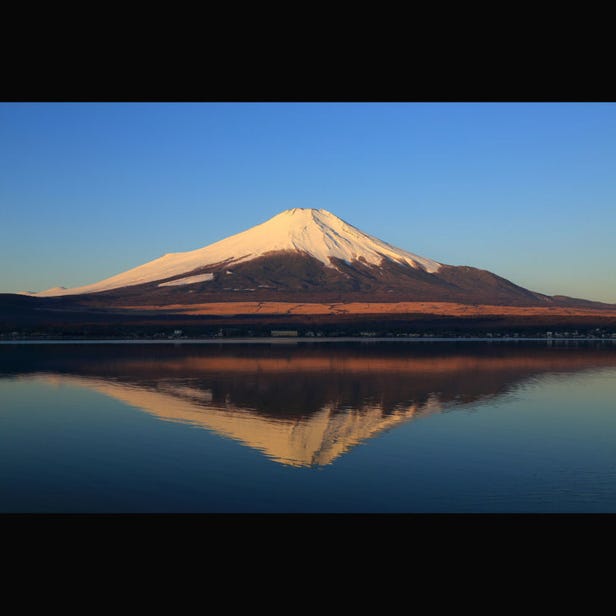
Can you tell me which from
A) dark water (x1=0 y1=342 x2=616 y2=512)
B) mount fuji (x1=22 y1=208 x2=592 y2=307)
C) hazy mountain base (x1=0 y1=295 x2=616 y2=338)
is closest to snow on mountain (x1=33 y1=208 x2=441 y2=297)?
mount fuji (x1=22 y1=208 x2=592 y2=307)

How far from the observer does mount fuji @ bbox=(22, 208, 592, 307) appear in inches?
5655

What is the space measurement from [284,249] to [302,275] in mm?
16262

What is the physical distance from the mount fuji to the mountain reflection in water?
96.7 meters

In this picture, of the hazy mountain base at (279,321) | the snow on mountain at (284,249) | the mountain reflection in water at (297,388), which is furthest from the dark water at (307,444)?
the snow on mountain at (284,249)

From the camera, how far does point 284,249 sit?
6826 inches

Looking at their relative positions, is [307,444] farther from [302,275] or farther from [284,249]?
[284,249]

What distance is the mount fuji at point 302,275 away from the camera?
471 ft

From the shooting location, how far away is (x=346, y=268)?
6368 inches

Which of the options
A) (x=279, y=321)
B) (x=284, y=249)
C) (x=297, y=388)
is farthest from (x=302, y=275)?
(x=297, y=388)
